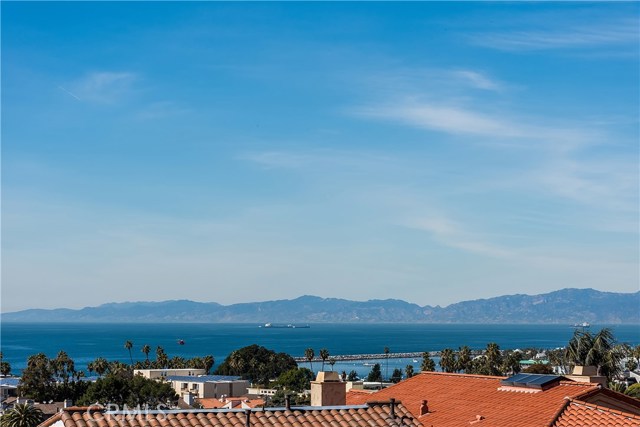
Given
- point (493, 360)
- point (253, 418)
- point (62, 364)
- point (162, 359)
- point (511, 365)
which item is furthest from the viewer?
point (162, 359)

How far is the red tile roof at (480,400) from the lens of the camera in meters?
23.5

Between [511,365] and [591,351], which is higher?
[591,351]

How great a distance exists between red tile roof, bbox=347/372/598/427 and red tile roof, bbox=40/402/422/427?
605cm

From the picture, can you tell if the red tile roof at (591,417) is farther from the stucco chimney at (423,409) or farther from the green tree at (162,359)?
the green tree at (162,359)

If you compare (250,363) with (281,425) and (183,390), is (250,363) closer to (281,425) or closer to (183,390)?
(183,390)

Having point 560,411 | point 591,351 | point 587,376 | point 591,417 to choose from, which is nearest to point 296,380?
point 591,351

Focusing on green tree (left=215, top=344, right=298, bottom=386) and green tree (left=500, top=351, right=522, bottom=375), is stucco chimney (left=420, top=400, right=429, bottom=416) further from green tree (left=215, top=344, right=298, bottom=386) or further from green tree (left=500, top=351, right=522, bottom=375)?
green tree (left=215, top=344, right=298, bottom=386)

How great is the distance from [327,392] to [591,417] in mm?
7579

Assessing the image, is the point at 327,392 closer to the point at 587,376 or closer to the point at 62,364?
the point at 587,376

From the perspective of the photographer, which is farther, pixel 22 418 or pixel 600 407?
pixel 22 418

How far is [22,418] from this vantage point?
6669 centimetres

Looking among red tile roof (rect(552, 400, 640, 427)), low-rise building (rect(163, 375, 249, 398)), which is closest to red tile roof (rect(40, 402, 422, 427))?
red tile roof (rect(552, 400, 640, 427))

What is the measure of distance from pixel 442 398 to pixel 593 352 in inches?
1896

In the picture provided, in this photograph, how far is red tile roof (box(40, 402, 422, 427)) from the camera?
16.4 m
